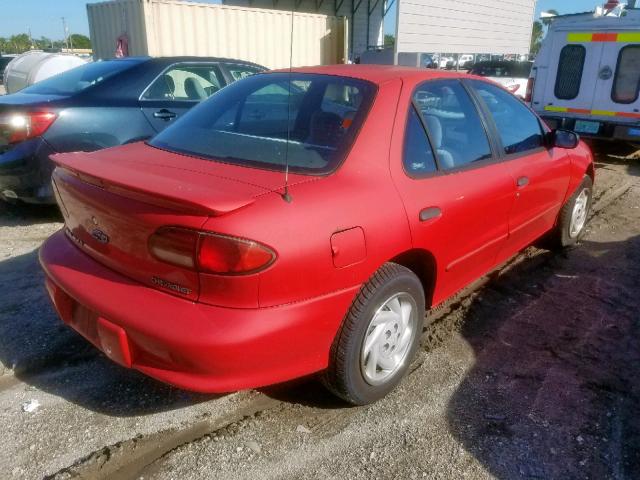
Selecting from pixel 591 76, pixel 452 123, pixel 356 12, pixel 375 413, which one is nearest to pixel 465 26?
pixel 591 76

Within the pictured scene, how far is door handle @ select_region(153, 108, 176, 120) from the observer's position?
510 centimetres

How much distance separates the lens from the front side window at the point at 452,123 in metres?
2.79

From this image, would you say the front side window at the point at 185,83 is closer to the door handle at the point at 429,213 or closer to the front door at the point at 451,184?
the front door at the point at 451,184

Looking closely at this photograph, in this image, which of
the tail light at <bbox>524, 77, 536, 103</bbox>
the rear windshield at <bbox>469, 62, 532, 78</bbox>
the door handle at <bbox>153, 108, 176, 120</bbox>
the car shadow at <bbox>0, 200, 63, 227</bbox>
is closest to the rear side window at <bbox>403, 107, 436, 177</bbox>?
the door handle at <bbox>153, 108, 176, 120</bbox>

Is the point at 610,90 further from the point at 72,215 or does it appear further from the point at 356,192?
the point at 72,215

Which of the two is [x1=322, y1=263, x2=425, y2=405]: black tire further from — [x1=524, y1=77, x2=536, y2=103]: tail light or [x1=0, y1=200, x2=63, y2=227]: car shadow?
[x1=524, y1=77, x2=536, y2=103]: tail light

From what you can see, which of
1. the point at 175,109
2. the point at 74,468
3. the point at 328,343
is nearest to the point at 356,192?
the point at 328,343

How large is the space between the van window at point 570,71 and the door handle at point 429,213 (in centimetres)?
724

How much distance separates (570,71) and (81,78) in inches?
288

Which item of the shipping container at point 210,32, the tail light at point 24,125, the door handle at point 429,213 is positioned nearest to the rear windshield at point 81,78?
the tail light at point 24,125

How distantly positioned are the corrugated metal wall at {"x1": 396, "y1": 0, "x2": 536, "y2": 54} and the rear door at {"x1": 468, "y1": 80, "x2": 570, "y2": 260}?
991cm

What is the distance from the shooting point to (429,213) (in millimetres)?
2543

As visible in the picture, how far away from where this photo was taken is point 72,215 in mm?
2480

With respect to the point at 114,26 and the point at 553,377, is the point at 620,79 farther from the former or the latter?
the point at 114,26
